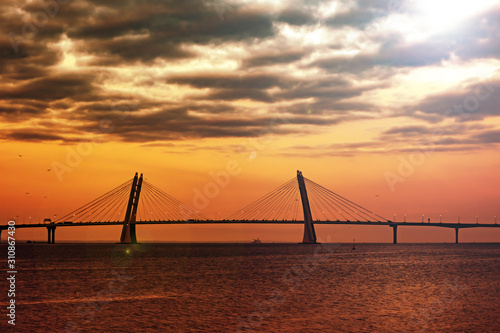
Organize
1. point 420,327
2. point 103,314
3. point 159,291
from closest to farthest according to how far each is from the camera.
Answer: point 420,327, point 103,314, point 159,291

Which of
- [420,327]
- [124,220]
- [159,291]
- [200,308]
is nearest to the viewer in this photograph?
[420,327]

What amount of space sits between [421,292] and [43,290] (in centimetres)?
3693

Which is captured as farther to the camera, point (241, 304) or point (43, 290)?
point (43, 290)

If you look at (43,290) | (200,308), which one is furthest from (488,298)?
(43,290)

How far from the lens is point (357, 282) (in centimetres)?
6588

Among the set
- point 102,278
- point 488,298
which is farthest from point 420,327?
point 102,278

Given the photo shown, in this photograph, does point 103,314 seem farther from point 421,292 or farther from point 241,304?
point 421,292

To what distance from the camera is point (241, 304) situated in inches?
1778

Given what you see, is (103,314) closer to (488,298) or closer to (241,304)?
(241,304)

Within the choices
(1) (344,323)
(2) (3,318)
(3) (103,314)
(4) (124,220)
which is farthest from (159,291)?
(4) (124,220)

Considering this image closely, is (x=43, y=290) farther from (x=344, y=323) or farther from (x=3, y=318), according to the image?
(x=344, y=323)

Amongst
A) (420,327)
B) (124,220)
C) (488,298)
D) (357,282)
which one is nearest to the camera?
(420,327)

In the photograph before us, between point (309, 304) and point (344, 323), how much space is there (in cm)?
955

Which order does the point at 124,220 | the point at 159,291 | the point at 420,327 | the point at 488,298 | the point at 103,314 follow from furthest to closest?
the point at 124,220, the point at 159,291, the point at 488,298, the point at 103,314, the point at 420,327
